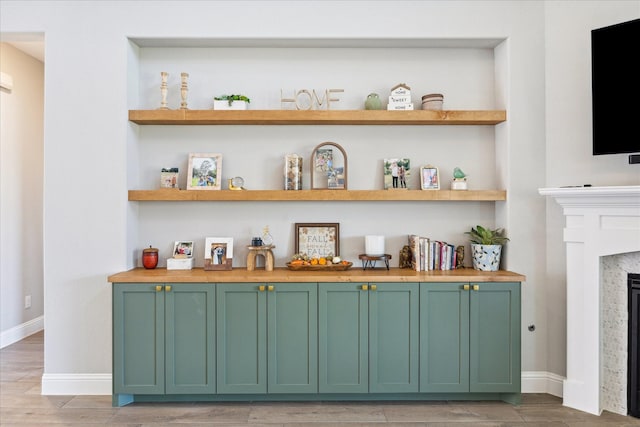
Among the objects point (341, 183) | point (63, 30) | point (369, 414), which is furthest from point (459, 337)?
point (63, 30)

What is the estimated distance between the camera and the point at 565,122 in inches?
126

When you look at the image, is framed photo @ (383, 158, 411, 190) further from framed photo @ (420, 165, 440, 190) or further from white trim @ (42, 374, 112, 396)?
white trim @ (42, 374, 112, 396)

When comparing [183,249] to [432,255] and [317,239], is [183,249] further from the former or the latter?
[432,255]

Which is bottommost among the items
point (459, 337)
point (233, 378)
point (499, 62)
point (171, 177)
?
point (233, 378)

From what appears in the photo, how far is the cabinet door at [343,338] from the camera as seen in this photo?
301 cm

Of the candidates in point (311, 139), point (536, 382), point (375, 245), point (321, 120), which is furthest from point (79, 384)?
point (536, 382)

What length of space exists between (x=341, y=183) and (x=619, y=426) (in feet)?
7.42

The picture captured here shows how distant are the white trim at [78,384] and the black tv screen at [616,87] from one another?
360cm

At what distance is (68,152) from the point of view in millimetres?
3244

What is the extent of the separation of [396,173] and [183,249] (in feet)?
5.38

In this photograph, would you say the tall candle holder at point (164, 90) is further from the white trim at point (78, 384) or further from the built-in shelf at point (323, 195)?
the white trim at point (78, 384)

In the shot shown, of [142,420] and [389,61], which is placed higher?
[389,61]

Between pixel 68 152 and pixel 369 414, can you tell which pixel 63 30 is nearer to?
pixel 68 152

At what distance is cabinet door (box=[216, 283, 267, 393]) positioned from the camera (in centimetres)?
301
